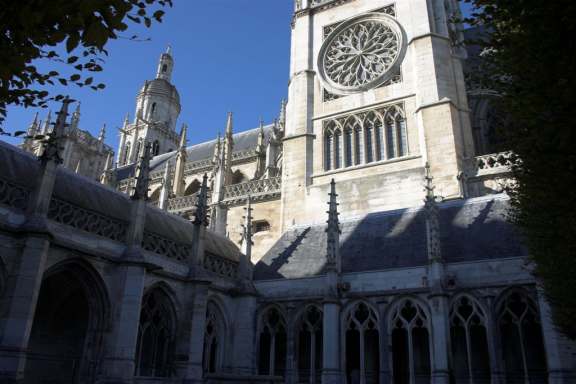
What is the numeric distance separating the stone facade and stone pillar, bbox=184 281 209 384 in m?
0.04

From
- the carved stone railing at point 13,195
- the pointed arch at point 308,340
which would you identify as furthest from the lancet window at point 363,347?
the carved stone railing at point 13,195

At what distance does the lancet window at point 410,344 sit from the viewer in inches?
482

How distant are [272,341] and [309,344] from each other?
1100 millimetres

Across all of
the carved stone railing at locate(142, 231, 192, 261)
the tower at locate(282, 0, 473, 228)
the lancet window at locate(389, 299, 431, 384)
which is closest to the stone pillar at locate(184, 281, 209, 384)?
the carved stone railing at locate(142, 231, 192, 261)

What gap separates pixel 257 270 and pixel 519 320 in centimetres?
824

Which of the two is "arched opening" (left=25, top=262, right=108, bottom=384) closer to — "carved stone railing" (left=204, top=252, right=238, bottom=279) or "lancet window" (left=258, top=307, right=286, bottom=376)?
"carved stone railing" (left=204, top=252, right=238, bottom=279)

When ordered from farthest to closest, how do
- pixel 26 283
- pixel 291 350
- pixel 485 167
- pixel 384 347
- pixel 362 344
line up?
pixel 485 167, pixel 291 350, pixel 362 344, pixel 384 347, pixel 26 283

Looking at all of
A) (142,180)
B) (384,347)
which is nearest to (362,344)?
(384,347)

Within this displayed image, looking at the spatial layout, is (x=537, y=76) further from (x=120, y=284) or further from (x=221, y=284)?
(x=221, y=284)

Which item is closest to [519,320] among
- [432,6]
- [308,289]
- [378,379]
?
[378,379]

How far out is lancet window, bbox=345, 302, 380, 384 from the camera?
502 inches

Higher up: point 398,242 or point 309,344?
point 398,242

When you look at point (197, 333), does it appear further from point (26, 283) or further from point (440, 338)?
point (440, 338)

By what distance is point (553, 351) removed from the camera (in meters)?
10.5
